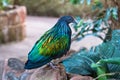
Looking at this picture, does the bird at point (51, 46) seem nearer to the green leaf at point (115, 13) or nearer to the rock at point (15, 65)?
the rock at point (15, 65)

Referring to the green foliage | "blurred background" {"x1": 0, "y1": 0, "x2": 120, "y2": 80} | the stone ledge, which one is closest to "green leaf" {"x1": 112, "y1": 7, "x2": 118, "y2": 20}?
"blurred background" {"x1": 0, "y1": 0, "x2": 120, "y2": 80}

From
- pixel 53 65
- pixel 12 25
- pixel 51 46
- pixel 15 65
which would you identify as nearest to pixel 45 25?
pixel 12 25

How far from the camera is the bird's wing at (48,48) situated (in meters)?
2.25

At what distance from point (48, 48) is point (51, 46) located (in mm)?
21

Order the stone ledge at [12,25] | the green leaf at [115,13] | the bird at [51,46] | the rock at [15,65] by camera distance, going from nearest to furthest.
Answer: the bird at [51,46]
the rock at [15,65]
the green leaf at [115,13]
the stone ledge at [12,25]

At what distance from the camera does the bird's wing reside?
2.25 m

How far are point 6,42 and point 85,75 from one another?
15.1 feet

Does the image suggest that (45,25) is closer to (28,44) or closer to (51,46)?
(28,44)

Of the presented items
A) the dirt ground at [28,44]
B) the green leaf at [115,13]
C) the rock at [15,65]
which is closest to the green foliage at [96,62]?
the rock at [15,65]

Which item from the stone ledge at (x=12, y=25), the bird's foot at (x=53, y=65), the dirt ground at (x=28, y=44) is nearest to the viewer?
the bird's foot at (x=53, y=65)

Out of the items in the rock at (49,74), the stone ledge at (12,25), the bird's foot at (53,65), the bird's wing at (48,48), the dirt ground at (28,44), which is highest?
the bird's wing at (48,48)

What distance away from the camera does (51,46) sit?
2.26 m

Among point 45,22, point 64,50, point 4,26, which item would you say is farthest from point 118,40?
point 45,22

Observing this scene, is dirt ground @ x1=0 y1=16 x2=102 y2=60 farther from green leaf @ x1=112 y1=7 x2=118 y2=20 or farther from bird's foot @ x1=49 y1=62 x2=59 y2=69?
bird's foot @ x1=49 y1=62 x2=59 y2=69
